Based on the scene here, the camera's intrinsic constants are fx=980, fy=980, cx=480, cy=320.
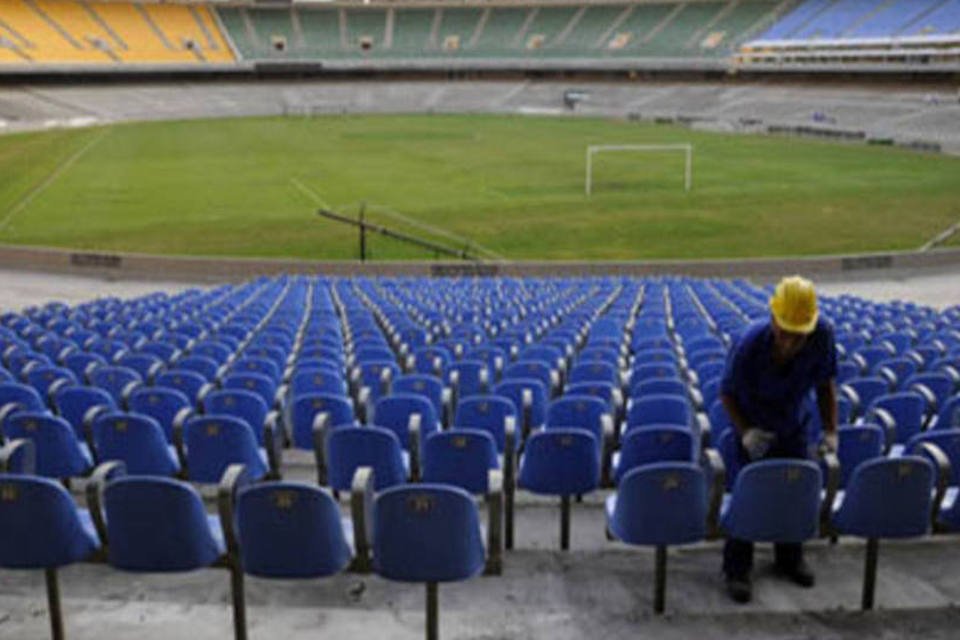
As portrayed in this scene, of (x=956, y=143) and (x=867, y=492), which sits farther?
(x=956, y=143)

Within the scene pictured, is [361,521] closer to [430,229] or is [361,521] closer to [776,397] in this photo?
[776,397]

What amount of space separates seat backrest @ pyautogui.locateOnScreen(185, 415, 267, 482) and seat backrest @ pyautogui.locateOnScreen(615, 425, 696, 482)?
2.18 m

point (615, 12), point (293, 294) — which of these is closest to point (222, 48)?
point (615, 12)

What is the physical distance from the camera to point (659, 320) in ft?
38.1

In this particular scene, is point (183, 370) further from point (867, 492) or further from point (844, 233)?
point (844, 233)

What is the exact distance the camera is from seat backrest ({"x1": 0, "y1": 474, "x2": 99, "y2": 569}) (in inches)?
167

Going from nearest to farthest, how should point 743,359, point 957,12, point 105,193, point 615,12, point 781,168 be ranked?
1. point 743,359
2. point 105,193
3. point 781,168
4. point 957,12
5. point 615,12

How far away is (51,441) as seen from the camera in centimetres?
576

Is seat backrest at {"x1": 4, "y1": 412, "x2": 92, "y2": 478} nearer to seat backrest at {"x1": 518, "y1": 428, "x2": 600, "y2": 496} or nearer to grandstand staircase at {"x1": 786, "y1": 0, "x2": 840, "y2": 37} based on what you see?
seat backrest at {"x1": 518, "y1": 428, "x2": 600, "y2": 496}

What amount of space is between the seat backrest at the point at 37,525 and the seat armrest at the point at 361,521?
122 cm

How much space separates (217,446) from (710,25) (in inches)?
3336

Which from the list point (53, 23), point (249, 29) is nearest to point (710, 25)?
point (249, 29)

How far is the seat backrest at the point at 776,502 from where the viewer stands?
4582mm

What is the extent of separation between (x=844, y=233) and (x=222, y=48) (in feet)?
Answer: 231
